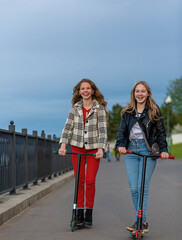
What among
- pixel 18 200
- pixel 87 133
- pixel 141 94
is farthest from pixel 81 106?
pixel 18 200

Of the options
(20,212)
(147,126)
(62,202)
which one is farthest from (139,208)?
(62,202)

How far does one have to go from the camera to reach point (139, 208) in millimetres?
5340

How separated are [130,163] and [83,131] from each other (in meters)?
0.95

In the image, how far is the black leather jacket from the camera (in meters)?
5.56

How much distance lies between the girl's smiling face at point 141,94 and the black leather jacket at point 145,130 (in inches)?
4.5

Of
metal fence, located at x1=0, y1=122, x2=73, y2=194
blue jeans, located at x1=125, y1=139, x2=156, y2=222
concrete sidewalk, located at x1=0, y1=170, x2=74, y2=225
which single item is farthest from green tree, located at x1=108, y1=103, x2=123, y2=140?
blue jeans, located at x1=125, y1=139, x2=156, y2=222

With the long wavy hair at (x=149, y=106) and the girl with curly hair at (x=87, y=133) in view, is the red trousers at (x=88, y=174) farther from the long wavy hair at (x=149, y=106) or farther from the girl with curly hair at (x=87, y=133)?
the long wavy hair at (x=149, y=106)

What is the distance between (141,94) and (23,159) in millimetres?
5169

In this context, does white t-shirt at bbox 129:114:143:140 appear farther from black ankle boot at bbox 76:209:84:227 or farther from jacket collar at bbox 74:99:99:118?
black ankle boot at bbox 76:209:84:227

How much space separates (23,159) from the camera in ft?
33.5

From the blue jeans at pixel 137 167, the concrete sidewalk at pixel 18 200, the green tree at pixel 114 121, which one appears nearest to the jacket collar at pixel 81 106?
the blue jeans at pixel 137 167

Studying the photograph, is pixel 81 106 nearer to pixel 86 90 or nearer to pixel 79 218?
pixel 86 90

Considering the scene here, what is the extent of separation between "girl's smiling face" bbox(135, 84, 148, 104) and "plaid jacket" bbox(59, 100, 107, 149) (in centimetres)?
75

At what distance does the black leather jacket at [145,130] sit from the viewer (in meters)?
5.56
